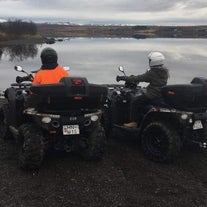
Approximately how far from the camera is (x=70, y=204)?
549 cm

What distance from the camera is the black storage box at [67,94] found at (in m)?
6.28

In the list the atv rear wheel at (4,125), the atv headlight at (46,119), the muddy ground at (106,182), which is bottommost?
the muddy ground at (106,182)

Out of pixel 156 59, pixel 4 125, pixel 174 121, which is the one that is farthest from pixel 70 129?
pixel 4 125

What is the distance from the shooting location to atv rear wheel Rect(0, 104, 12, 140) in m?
8.06

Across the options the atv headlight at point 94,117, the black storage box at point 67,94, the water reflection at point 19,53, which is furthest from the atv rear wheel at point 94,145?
the water reflection at point 19,53

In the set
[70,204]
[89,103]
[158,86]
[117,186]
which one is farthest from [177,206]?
[158,86]

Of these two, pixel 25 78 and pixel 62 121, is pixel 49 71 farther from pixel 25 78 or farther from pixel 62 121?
pixel 25 78

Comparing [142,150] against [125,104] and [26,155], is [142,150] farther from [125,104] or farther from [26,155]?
[26,155]

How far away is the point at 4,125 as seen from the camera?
8570 millimetres

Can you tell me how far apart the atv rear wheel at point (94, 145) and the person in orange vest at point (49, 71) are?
Result: 106cm

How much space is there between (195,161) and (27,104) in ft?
10.1

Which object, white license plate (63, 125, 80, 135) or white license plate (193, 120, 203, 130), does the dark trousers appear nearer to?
white license plate (193, 120, 203, 130)

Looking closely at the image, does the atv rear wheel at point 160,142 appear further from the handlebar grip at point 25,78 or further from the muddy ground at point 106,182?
the handlebar grip at point 25,78

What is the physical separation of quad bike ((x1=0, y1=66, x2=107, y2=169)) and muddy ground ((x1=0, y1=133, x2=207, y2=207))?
304mm
